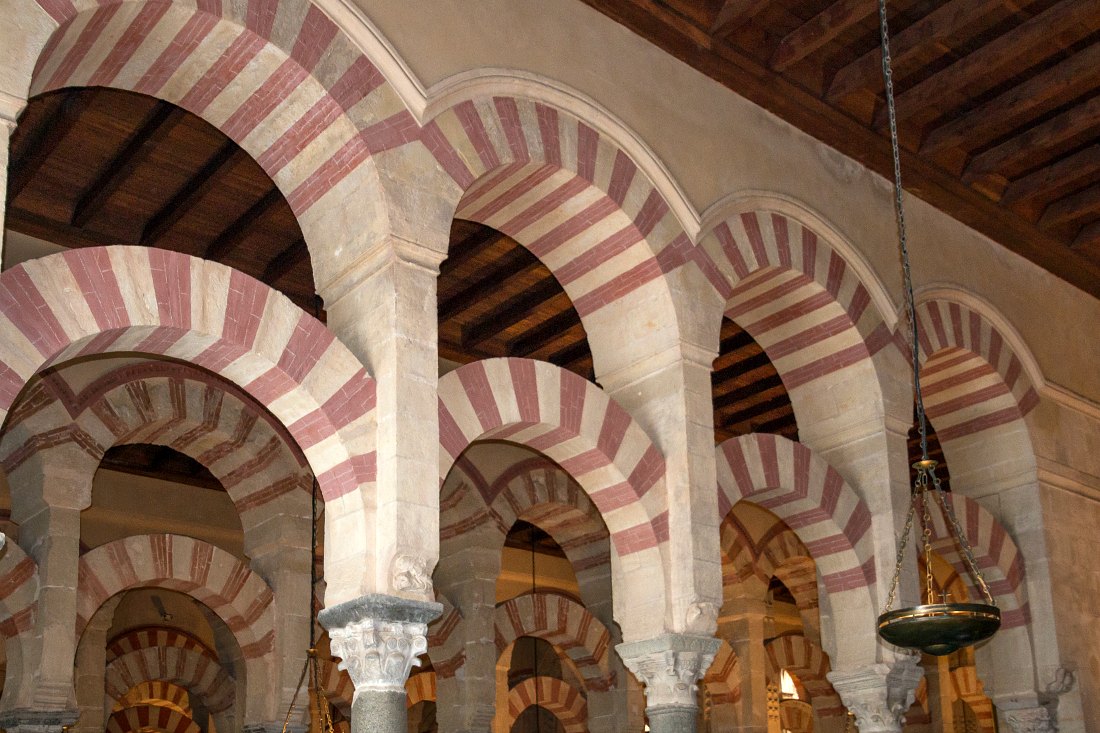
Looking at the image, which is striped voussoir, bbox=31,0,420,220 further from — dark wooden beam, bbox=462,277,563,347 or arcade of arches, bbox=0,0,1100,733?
dark wooden beam, bbox=462,277,563,347

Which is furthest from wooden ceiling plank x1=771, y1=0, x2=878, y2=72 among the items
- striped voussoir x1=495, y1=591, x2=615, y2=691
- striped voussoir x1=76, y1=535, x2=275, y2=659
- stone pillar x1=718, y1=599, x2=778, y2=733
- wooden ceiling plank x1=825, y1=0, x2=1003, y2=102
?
stone pillar x1=718, y1=599, x2=778, y2=733

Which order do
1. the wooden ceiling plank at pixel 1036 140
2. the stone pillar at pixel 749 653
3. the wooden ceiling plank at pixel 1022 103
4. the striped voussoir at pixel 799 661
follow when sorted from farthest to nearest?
the striped voussoir at pixel 799 661 < the stone pillar at pixel 749 653 < the wooden ceiling plank at pixel 1036 140 < the wooden ceiling plank at pixel 1022 103

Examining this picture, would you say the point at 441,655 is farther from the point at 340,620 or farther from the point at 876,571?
the point at 340,620

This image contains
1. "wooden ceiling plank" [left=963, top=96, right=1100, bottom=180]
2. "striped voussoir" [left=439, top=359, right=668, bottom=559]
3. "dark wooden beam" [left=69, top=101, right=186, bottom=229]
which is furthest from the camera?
"wooden ceiling plank" [left=963, top=96, right=1100, bottom=180]

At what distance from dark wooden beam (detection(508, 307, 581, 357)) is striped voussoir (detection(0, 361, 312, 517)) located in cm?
161

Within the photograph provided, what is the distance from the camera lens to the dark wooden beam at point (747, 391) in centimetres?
852

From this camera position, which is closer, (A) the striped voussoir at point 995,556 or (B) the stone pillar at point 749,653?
(A) the striped voussoir at point 995,556

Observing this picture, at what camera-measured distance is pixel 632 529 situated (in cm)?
532

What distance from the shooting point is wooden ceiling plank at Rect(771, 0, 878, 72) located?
5852mm

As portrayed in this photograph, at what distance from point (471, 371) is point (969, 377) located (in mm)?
3445

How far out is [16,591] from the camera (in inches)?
223

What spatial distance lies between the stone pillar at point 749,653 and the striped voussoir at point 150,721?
15.1 ft

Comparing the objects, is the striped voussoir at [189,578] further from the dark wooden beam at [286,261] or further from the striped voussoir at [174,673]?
the striped voussoir at [174,673]

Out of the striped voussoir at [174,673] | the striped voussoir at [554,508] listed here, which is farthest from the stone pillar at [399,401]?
the striped voussoir at [174,673]
